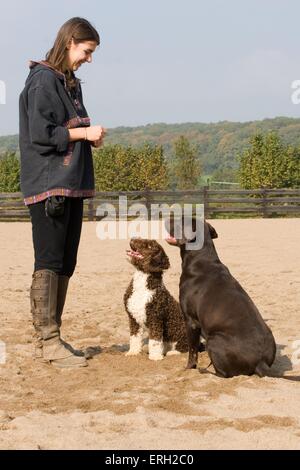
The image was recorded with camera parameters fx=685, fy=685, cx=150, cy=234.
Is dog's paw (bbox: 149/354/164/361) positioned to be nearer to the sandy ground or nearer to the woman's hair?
the sandy ground

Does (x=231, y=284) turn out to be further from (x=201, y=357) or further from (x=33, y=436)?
(x=33, y=436)

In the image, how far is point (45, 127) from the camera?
4676 mm

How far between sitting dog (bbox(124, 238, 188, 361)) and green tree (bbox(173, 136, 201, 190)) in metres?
56.6

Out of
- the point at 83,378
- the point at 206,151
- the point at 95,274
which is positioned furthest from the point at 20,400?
the point at 206,151

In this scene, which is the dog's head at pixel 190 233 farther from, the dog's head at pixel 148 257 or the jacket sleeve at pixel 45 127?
the jacket sleeve at pixel 45 127

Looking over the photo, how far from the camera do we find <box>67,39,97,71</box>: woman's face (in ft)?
15.8

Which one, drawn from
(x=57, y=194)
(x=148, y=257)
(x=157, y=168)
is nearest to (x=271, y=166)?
(x=157, y=168)

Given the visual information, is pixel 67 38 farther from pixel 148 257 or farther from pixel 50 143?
pixel 148 257

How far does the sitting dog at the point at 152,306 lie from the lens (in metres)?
5.32

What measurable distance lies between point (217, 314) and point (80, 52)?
2.07 meters

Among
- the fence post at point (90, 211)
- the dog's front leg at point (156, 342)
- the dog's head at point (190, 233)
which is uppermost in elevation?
the dog's head at point (190, 233)

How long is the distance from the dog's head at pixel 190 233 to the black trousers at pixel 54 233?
713 mm

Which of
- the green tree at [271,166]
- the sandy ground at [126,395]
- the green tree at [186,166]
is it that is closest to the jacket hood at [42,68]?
the sandy ground at [126,395]
